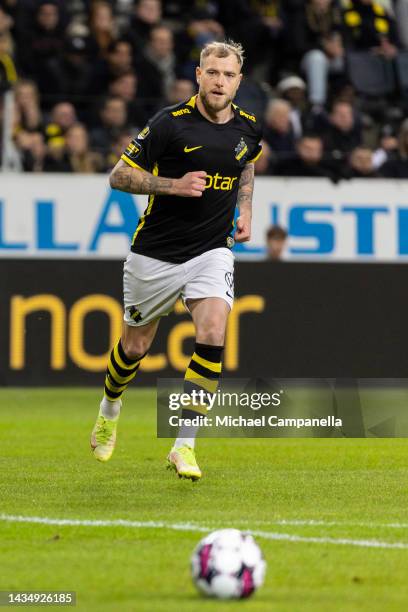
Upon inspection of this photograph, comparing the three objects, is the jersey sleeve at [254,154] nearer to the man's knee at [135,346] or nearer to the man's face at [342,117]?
the man's knee at [135,346]

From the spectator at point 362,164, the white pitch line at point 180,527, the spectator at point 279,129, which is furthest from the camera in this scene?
the spectator at point 279,129

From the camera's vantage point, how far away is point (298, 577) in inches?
240

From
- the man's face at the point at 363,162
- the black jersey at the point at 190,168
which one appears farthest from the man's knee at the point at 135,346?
the man's face at the point at 363,162

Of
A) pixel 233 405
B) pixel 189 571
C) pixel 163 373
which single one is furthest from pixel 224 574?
pixel 163 373

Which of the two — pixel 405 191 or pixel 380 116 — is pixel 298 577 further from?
pixel 380 116

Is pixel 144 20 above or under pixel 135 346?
above

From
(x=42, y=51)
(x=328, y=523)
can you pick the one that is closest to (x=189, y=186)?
(x=328, y=523)

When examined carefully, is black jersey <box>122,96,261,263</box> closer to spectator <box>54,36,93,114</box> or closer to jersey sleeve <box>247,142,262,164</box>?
jersey sleeve <box>247,142,262,164</box>

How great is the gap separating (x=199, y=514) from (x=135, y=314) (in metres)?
2.20

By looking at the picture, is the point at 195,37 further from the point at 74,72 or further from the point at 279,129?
the point at 279,129

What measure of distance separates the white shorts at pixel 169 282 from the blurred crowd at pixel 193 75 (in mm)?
7776

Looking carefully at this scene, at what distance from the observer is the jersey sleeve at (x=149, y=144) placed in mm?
9133

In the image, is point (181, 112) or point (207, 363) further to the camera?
point (181, 112)

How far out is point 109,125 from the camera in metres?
17.9
